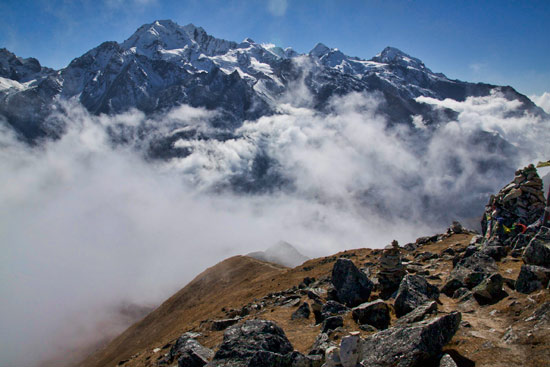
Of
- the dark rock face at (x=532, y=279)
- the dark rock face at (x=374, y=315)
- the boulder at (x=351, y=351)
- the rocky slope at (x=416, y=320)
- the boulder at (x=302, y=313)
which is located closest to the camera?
the boulder at (x=351, y=351)

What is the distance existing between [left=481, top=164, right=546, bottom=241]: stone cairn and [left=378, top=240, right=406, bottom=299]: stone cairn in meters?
11.3

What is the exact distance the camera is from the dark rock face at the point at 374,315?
20.8 meters

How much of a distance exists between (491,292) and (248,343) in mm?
15636

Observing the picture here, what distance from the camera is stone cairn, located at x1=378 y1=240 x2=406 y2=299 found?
1070 inches

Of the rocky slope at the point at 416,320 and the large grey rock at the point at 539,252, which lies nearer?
the rocky slope at the point at 416,320

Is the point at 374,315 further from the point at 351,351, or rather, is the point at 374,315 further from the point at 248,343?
the point at 248,343

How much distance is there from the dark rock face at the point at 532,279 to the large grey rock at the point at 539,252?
217cm

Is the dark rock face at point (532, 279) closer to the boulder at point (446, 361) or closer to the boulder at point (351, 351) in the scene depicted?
the boulder at point (446, 361)

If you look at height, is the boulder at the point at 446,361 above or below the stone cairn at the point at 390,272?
below

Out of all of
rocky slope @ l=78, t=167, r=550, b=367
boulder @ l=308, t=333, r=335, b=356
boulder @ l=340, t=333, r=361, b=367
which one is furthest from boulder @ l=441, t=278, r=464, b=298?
boulder @ l=340, t=333, r=361, b=367

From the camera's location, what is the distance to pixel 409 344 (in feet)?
45.0

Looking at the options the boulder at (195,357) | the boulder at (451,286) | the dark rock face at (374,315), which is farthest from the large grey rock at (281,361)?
the boulder at (451,286)

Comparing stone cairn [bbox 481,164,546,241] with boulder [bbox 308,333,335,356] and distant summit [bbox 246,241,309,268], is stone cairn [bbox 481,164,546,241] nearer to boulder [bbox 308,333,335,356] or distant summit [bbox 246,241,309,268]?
boulder [bbox 308,333,335,356]

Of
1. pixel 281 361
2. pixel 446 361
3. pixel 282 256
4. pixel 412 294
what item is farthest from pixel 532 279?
pixel 282 256
